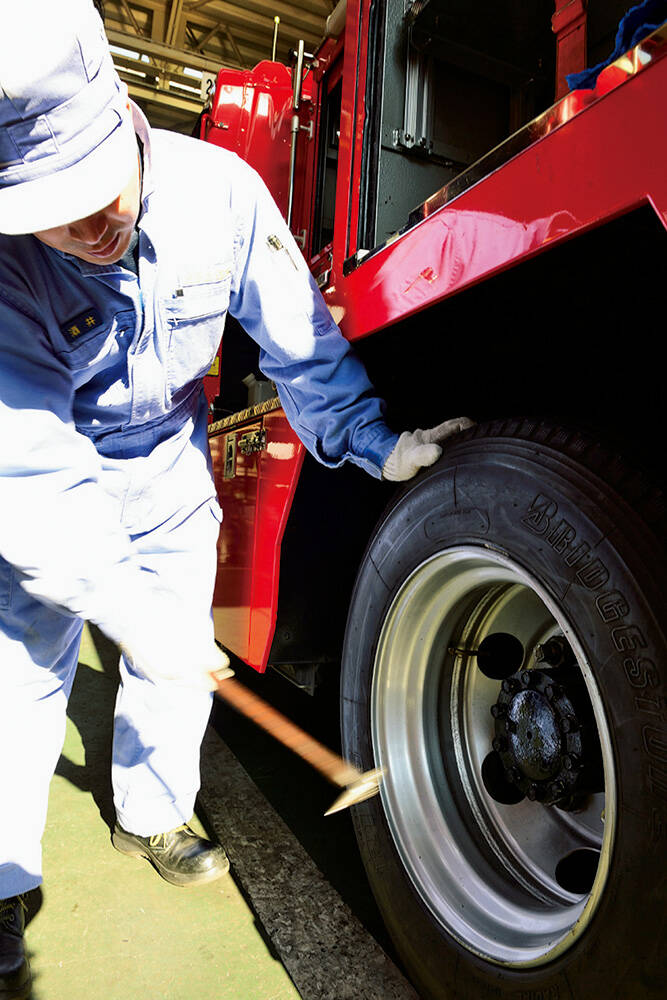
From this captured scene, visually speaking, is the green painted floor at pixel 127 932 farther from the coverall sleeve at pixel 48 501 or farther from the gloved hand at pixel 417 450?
the gloved hand at pixel 417 450

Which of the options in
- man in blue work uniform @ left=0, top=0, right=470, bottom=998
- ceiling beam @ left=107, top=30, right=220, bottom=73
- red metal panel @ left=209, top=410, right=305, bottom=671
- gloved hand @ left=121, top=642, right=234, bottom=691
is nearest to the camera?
man in blue work uniform @ left=0, top=0, right=470, bottom=998

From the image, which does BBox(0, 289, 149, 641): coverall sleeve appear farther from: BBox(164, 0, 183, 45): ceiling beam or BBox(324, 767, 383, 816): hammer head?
BBox(164, 0, 183, 45): ceiling beam

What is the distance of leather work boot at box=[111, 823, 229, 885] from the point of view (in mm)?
1685

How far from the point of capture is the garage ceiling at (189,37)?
6.38m

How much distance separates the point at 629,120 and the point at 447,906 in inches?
49.2

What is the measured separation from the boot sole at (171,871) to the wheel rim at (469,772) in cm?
64

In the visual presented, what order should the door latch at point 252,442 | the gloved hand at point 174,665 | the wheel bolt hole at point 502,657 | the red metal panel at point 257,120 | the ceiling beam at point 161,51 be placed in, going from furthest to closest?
the ceiling beam at point 161,51
the red metal panel at point 257,120
the door latch at point 252,442
the wheel bolt hole at point 502,657
the gloved hand at point 174,665

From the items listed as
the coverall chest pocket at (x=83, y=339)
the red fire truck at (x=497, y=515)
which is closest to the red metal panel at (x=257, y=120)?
the red fire truck at (x=497, y=515)

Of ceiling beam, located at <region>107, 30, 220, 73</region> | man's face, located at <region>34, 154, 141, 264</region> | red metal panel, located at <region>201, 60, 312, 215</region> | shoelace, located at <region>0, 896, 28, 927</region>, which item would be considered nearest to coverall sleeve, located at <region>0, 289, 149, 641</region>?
man's face, located at <region>34, 154, 141, 264</region>

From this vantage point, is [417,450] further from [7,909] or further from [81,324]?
[7,909]

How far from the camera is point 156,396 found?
1.52 m

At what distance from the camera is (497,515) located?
1074 millimetres

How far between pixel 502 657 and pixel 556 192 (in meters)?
0.88

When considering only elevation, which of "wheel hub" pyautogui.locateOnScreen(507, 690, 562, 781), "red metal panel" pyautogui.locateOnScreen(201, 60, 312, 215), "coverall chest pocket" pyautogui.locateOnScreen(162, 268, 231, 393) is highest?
"red metal panel" pyautogui.locateOnScreen(201, 60, 312, 215)
